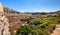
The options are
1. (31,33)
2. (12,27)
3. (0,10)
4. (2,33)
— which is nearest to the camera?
(31,33)

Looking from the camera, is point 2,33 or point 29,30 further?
point 2,33

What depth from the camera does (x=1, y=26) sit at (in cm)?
1623

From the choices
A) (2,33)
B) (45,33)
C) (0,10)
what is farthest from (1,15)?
(45,33)

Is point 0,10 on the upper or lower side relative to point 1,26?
upper

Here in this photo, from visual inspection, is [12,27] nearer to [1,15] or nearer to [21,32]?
[1,15]

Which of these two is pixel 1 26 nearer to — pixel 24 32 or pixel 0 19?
pixel 0 19

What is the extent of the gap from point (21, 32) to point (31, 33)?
2.79 feet

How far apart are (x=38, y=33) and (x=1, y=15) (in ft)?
15.4

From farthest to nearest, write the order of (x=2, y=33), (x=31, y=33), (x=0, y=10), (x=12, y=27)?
(x=12, y=27)
(x=0, y=10)
(x=2, y=33)
(x=31, y=33)

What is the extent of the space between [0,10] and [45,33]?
536 cm

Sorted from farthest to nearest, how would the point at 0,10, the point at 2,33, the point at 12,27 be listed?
the point at 12,27 < the point at 0,10 < the point at 2,33

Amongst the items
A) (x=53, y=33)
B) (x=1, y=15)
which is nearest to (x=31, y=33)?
(x=53, y=33)

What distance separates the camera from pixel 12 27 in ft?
67.2

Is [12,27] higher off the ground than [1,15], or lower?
lower
